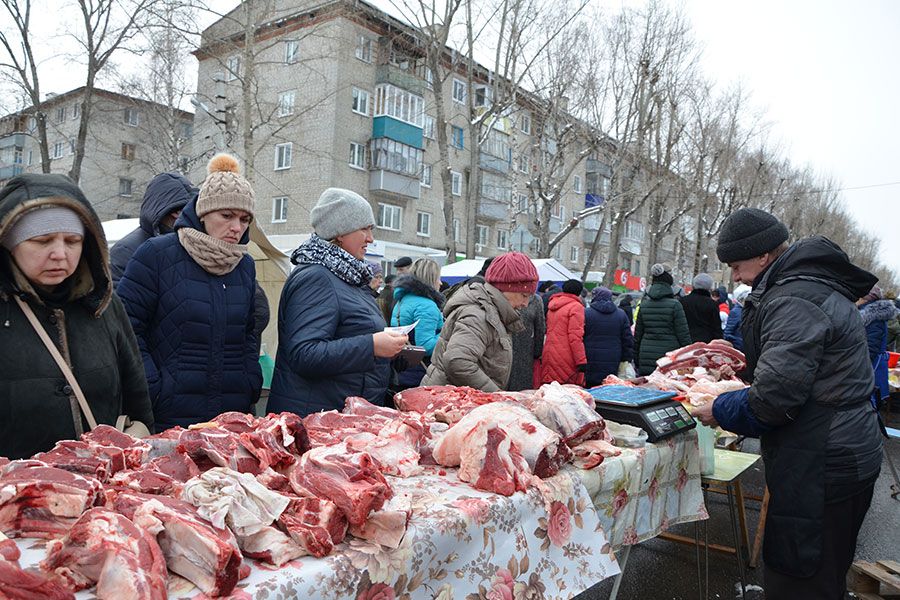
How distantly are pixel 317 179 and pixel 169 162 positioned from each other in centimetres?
654

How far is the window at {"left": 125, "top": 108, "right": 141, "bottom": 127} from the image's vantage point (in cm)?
3346

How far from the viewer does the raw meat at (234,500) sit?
4.19ft

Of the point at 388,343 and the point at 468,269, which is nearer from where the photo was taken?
the point at 388,343

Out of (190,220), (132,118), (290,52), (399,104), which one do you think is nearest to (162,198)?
(190,220)

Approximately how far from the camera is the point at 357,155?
26391 millimetres

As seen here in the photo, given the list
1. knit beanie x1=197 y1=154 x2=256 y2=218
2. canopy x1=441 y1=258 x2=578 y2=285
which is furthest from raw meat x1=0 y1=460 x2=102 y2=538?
canopy x1=441 y1=258 x2=578 y2=285

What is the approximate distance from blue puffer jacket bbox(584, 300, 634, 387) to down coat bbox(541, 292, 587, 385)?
64cm

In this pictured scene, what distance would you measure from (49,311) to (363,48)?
86.7 ft

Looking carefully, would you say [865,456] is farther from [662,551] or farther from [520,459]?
[662,551]

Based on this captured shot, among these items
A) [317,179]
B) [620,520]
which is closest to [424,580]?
[620,520]

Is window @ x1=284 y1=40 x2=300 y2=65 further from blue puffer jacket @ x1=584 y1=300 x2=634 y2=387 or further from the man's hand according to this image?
the man's hand

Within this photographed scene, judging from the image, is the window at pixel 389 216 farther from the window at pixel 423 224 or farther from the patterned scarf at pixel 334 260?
the patterned scarf at pixel 334 260

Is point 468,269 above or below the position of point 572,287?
above

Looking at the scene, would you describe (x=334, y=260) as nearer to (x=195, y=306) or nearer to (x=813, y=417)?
(x=195, y=306)
